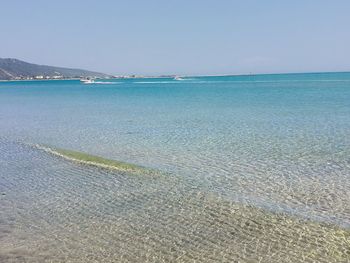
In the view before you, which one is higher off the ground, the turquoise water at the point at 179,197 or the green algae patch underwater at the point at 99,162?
the turquoise water at the point at 179,197

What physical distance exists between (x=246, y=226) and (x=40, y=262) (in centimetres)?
416

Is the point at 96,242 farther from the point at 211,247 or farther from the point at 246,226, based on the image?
the point at 246,226

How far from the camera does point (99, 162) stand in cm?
1659

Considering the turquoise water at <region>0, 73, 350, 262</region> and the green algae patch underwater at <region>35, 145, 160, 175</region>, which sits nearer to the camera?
the turquoise water at <region>0, 73, 350, 262</region>

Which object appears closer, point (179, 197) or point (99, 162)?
point (179, 197)

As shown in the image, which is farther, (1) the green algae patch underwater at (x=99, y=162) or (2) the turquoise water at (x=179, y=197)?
(1) the green algae patch underwater at (x=99, y=162)

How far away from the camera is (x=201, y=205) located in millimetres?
10844

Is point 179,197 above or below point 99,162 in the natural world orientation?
above

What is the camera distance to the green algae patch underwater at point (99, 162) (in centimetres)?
1497

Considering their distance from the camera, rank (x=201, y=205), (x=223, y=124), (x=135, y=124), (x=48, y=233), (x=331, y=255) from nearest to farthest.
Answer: (x=331, y=255) → (x=48, y=233) → (x=201, y=205) → (x=223, y=124) → (x=135, y=124)

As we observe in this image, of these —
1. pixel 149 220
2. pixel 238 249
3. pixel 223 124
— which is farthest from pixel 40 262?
pixel 223 124

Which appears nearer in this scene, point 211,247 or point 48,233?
point 211,247

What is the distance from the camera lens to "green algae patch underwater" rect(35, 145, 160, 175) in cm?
1497

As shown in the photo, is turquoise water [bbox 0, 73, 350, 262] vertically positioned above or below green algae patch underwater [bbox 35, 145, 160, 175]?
above
